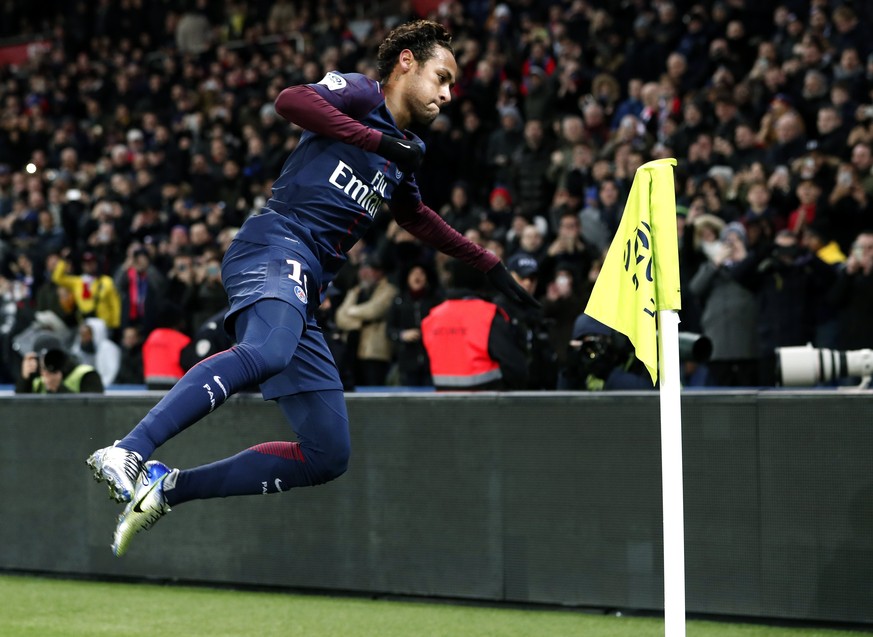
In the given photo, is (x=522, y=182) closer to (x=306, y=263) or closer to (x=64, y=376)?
(x=64, y=376)

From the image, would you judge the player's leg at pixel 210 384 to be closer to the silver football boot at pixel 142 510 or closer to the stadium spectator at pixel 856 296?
the silver football boot at pixel 142 510

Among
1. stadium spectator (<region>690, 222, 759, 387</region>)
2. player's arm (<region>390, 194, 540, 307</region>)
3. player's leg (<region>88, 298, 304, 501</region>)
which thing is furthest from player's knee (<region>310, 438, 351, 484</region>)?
stadium spectator (<region>690, 222, 759, 387</region>)

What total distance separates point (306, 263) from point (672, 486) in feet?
5.38

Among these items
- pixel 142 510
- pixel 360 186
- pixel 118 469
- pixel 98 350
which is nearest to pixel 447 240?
pixel 360 186

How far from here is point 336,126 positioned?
4906mm

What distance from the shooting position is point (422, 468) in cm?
729

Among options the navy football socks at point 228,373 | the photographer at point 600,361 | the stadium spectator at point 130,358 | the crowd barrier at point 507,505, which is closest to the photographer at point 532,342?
the photographer at point 600,361

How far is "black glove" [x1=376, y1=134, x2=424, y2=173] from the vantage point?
192 inches

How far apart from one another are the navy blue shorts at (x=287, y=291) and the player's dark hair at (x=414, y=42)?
0.92 metres

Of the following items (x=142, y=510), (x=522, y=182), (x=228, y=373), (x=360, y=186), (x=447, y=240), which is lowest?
(x=142, y=510)

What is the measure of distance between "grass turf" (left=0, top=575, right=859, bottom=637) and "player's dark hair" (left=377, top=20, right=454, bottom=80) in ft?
9.08

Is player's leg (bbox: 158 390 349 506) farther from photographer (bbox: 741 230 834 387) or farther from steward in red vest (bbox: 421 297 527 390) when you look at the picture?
photographer (bbox: 741 230 834 387)

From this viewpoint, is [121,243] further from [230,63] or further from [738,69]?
[738,69]

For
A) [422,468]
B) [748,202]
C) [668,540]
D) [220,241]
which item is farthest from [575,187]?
[668,540]
